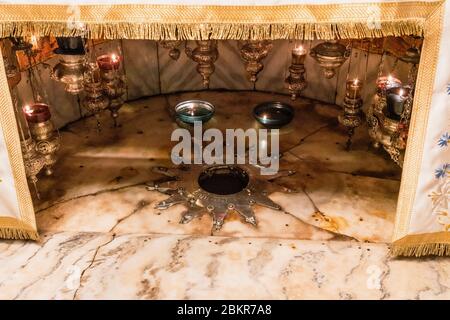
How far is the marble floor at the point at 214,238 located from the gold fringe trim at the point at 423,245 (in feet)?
0.24

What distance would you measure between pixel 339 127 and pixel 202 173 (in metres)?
1.65

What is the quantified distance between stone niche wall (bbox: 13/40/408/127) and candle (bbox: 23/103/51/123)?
1.10 metres

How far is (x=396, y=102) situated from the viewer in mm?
3594

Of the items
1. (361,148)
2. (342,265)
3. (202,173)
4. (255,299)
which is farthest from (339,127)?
(255,299)

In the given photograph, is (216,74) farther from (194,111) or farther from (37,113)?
(37,113)

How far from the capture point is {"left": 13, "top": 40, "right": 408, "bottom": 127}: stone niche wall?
5.06 m

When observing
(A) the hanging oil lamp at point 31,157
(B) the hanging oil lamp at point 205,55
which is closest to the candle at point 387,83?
(B) the hanging oil lamp at point 205,55

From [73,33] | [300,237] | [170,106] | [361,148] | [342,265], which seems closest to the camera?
[73,33]

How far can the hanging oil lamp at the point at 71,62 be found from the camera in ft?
12.1

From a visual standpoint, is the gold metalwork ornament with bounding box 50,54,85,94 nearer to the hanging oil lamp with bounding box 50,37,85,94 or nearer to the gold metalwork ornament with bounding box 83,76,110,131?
the hanging oil lamp with bounding box 50,37,85,94

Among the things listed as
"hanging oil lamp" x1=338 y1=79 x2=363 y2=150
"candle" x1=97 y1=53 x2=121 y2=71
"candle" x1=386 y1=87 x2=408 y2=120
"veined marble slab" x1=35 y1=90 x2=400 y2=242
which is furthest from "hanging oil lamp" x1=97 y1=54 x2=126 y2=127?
"candle" x1=386 y1=87 x2=408 y2=120

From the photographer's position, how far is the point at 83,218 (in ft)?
12.4

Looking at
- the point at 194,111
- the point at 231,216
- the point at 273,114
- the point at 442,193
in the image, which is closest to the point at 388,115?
the point at 442,193
